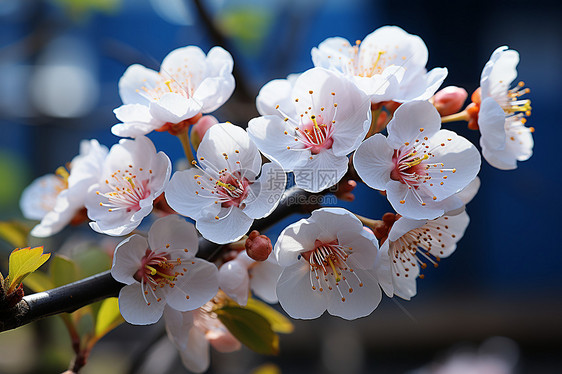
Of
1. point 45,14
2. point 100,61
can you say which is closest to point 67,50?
point 100,61

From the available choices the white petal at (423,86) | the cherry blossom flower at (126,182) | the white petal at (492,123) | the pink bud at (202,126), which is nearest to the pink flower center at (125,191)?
the cherry blossom flower at (126,182)

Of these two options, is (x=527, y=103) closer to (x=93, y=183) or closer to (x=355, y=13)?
(x=93, y=183)

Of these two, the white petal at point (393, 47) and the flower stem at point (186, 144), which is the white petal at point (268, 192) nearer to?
the flower stem at point (186, 144)

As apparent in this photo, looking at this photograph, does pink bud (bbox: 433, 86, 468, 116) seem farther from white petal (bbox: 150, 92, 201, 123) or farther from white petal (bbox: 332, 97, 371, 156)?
white petal (bbox: 150, 92, 201, 123)

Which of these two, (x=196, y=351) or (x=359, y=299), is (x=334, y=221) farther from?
(x=196, y=351)

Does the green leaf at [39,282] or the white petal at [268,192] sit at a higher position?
the white petal at [268,192]

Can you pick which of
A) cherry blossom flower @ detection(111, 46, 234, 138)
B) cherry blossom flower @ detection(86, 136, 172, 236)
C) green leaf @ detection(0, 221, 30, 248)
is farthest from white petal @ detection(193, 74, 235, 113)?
green leaf @ detection(0, 221, 30, 248)

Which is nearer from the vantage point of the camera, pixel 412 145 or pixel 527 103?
pixel 412 145
